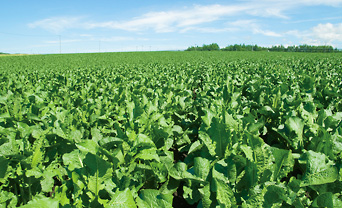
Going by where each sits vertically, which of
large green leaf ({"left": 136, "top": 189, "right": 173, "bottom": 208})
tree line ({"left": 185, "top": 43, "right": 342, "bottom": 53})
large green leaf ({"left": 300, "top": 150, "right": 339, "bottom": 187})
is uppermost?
tree line ({"left": 185, "top": 43, "right": 342, "bottom": 53})

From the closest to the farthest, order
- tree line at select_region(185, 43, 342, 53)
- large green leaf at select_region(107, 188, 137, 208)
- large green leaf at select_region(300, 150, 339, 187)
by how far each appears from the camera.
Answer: large green leaf at select_region(107, 188, 137, 208), large green leaf at select_region(300, 150, 339, 187), tree line at select_region(185, 43, 342, 53)

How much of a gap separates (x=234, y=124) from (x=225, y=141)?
20.6 inches

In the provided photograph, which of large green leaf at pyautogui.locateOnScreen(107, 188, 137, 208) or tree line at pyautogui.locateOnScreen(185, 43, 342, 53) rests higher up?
tree line at pyautogui.locateOnScreen(185, 43, 342, 53)

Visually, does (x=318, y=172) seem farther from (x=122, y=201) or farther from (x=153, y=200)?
(x=122, y=201)

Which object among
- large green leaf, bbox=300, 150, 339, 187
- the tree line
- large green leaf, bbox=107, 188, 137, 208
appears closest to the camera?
large green leaf, bbox=107, 188, 137, 208

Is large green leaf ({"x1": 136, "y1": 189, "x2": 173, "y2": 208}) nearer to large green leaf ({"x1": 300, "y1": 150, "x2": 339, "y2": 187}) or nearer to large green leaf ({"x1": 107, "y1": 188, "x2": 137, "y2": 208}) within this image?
large green leaf ({"x1": 107, "y1": 188, "x2": 137, "y2": 208})

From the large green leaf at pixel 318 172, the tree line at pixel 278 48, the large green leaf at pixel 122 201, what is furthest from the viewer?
the tree line at pixel 278 48

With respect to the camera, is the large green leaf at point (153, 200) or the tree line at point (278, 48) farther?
the tree line at point (278, 48)

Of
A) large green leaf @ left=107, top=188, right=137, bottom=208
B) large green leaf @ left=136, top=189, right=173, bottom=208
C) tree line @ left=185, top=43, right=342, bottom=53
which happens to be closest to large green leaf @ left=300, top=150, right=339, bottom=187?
large green leaf @ left=136, top=189, right=173, bottom=208

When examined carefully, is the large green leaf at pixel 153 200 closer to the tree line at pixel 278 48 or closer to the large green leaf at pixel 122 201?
the large green leaf at pixel 122 201

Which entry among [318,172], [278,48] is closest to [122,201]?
[318,172]

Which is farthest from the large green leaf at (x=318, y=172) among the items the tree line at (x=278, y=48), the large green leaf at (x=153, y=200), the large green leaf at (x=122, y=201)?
the tree line at (x=278, y=48)

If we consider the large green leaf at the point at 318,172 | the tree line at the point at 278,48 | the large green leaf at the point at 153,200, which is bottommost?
the large green leaf at the point at 153,200

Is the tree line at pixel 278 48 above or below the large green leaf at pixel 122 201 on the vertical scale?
above
